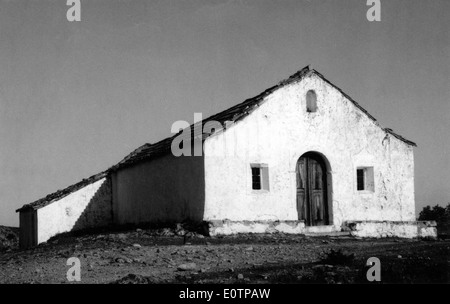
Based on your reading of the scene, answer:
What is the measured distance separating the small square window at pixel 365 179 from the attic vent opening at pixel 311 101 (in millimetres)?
2846

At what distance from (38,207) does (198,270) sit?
1380 cm

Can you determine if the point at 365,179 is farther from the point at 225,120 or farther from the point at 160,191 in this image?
the point at 160,191

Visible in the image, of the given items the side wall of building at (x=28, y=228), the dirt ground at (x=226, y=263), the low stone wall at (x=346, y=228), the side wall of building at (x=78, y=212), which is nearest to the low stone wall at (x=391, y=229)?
the low stone wall at (x=346, y=228)

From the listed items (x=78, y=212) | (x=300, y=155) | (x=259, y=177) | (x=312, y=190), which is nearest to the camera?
(x=259, y=177)

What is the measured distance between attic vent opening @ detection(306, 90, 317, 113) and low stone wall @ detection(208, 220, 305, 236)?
3872 mm

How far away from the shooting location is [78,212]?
75.9ft

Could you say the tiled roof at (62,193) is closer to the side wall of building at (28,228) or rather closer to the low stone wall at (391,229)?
the side wall of building at (28,228)

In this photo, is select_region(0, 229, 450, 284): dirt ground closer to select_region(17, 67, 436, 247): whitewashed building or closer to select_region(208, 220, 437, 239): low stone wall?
select_region(208, 220, 437, 239): low stone wall

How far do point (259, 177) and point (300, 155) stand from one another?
1.62 metres

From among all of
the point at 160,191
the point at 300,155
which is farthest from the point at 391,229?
the point at 160,191

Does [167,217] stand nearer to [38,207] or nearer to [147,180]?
[147,180]

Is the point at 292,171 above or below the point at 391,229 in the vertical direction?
above

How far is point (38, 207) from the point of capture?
22.2 meters
